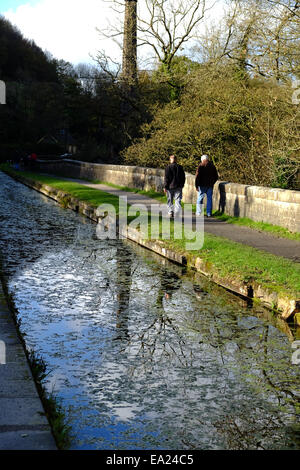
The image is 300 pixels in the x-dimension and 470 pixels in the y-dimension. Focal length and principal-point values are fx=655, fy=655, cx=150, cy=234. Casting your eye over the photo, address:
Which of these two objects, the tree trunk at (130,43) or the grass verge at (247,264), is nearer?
the grass verge at (247,264)

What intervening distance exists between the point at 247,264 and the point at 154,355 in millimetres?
3623

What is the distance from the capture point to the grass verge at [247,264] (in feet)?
26.2

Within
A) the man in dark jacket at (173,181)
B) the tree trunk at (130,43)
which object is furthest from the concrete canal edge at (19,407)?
the tree trunk at (130,43)

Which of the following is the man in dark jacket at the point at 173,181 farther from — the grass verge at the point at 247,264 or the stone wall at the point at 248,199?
the grass verge at the point at 247,264

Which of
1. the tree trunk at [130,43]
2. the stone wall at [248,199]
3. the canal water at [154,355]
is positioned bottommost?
the canal water at [154,355]

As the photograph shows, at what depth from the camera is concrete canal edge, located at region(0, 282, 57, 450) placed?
360 cm

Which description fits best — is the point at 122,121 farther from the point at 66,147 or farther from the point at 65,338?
the point at 66,147

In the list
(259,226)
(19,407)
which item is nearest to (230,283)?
(19,407)

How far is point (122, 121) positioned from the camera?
1283 inches

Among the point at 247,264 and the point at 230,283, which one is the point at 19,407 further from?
the point at 247,264

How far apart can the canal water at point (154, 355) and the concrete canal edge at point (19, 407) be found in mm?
261

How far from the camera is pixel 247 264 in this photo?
358 inches

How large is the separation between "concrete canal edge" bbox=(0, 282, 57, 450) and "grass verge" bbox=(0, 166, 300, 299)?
357 centimetres

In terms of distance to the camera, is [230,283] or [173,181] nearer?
[230,283]
